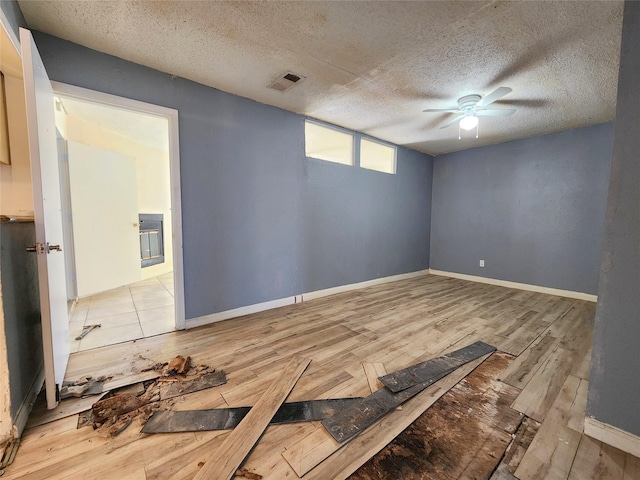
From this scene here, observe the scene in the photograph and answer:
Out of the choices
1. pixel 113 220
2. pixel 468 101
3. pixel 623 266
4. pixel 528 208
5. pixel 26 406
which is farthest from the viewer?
pixel 528 208

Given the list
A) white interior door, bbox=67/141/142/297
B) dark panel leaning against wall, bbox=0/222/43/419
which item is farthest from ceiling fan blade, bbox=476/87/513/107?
white interior door, bbox=67/141/142/297

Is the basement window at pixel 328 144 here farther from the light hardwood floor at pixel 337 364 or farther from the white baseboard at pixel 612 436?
the white baseboard at pixel 612 436

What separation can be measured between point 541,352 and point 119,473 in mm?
3120

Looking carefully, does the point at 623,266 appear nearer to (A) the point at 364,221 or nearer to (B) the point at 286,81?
(B) the point at 286,81

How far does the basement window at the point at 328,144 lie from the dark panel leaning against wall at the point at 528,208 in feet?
8.38

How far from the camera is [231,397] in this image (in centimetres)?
166

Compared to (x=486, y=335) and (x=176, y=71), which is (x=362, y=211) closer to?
(x=486, y=335)

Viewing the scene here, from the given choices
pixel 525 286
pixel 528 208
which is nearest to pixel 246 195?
pixel 528 208

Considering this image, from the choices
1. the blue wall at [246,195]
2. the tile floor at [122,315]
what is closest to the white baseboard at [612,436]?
the blue wall at [246,195]

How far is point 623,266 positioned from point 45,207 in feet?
10.3

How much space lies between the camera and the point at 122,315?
10.1ft

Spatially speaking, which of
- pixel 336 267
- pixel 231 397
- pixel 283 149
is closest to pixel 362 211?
pixel 336 267

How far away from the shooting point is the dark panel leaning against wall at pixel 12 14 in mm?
1388

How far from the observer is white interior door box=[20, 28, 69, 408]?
135cm
